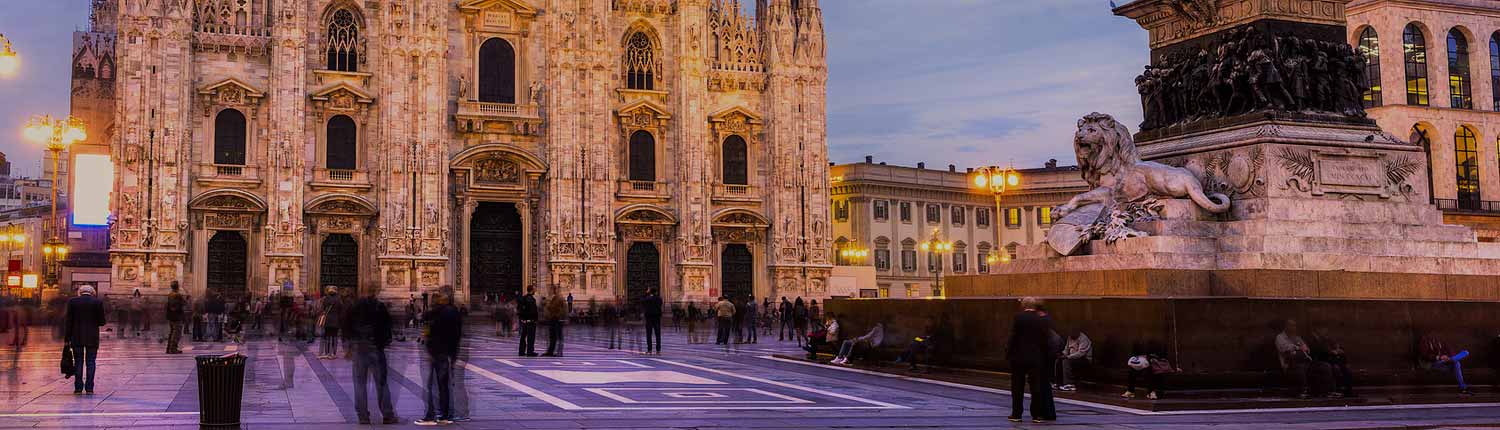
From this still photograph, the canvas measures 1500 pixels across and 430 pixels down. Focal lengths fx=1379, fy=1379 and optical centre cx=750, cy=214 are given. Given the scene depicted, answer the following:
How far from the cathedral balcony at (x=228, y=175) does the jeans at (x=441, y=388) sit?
34.8 meters

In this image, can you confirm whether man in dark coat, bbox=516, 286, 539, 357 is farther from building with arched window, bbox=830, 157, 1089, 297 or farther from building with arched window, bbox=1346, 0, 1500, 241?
building with arched window, bbox=830, 157, 1089, 297

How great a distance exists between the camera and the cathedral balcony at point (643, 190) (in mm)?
48469

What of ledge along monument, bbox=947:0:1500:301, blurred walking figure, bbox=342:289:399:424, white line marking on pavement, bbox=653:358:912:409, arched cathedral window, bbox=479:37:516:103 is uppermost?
arched cathedral window, bbox=479:37:516:103

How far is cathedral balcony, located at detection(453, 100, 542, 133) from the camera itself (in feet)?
153

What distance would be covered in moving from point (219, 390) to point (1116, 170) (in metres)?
9.56

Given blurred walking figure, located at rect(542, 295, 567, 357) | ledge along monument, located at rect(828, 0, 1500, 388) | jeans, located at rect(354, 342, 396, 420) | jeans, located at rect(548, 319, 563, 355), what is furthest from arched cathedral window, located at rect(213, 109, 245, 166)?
jeans, located at rect(354, 342, 396, 420)

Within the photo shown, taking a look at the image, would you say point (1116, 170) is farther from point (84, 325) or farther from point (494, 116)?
point (494, 116)

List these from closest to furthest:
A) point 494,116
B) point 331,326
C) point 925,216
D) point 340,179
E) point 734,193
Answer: point 331,326
point 340,179
point 494,116
point 734,193
point 925,216

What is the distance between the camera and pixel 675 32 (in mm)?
49375

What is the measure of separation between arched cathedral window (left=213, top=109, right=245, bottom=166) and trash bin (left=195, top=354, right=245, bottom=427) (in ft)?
120

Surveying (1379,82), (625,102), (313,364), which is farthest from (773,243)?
(313,364)

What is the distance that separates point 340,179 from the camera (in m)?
45.4

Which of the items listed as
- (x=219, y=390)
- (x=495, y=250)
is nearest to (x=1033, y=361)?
(x=219, y=390)

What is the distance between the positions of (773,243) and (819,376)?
31.9 meters
